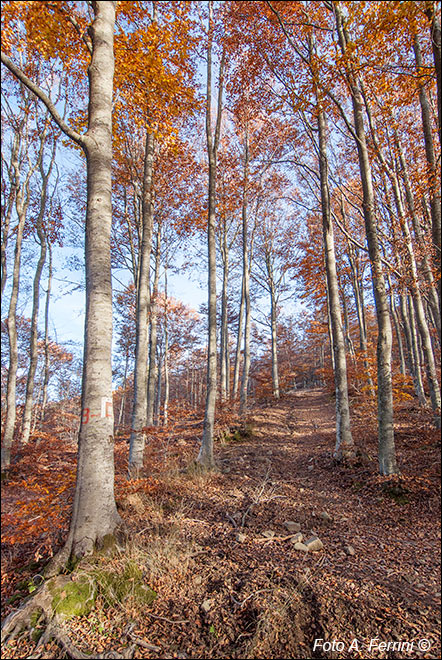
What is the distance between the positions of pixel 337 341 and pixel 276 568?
505cm

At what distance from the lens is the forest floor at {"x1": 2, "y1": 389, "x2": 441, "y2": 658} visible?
209cm

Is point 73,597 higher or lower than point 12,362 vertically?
lower

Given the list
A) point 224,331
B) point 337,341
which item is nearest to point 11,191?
point 224,331

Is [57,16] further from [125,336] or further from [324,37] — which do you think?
[125,336]

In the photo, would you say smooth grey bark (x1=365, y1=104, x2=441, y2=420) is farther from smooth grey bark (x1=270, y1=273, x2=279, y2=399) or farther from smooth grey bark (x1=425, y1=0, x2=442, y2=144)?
smooth grey bark (x1=270, y1=273, x2=279, y2=399)

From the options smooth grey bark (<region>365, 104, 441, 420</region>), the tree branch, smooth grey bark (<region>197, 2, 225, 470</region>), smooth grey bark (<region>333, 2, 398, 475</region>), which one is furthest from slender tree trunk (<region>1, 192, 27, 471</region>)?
smooth grey bark (<region>365, 104, 441, 420</region>)

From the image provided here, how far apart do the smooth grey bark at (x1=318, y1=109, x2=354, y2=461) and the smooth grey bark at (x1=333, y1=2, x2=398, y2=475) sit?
1134mm

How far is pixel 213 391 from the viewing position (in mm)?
6773

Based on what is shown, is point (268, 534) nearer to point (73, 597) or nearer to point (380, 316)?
point (73, 597)

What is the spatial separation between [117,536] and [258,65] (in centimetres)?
1061

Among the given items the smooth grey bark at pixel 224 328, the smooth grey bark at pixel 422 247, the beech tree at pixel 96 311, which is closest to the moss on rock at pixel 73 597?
the beech tree at pixel 96 311

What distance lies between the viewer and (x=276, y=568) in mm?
2799

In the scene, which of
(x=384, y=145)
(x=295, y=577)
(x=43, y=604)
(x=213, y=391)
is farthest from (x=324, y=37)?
(x=43, y=604)

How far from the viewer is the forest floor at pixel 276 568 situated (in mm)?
2086
